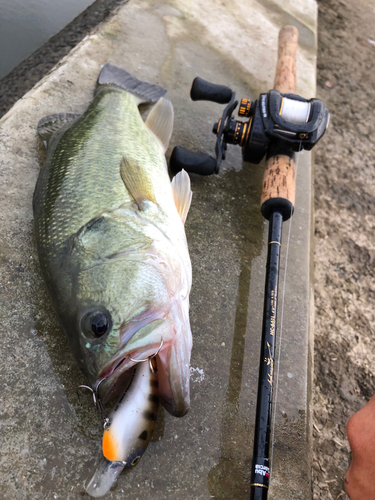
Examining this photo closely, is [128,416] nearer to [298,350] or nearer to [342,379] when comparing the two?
[298,350]

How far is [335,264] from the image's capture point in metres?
3.56

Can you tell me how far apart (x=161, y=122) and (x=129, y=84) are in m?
0.57

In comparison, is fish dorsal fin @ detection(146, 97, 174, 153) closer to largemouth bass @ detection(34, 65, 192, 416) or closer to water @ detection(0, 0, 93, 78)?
largemouth bass @ detection(34, 65, 192, 416)

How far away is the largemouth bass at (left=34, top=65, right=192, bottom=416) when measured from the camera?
5.78 ft

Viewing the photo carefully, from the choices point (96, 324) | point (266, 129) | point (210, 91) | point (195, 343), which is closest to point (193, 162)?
point (266, 129)

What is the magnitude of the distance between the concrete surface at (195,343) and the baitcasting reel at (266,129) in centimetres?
27

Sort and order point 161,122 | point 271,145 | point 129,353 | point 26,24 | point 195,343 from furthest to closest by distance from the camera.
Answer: point 26,24, point 161,122, point 271,145, point 195,343, point 129,353

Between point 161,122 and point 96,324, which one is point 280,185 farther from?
point 96,324

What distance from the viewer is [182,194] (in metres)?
2.69

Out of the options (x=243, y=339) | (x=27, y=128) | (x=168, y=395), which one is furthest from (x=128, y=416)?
(x=27, y=128)

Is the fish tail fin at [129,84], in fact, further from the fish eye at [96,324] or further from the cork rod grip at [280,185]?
Result: the fish eye at [96,324]

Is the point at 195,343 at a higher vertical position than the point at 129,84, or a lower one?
lower

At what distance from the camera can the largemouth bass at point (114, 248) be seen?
176 centimetres

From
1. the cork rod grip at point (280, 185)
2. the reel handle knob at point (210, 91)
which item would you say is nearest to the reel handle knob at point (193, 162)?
the cork rod grip at point (280, 185)
